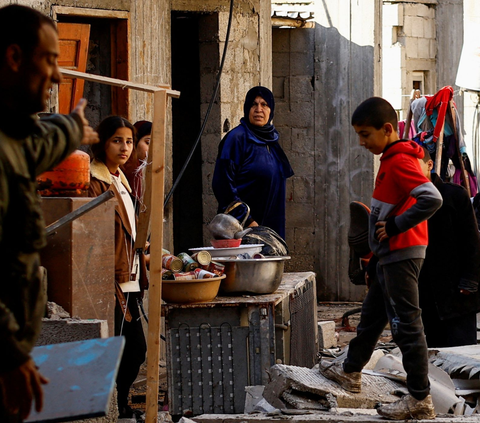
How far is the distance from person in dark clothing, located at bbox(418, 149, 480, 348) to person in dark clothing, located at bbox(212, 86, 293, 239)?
1832 millimetres

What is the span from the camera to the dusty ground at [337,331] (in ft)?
19.0

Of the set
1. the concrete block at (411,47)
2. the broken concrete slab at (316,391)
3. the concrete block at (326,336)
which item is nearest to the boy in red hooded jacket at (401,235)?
the broken concrete slab at (316,391)

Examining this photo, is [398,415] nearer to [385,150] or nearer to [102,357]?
[385,150]

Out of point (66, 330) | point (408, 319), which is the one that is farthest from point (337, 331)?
point (66, 330)

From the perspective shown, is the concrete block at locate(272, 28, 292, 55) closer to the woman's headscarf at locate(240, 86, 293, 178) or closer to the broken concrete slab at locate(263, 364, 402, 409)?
the woman's headscarf at locate(240, 86, 293, 178)

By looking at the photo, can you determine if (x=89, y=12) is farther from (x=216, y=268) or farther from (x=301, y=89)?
(x=301, y=89)

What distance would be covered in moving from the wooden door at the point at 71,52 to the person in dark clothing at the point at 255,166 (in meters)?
1.35

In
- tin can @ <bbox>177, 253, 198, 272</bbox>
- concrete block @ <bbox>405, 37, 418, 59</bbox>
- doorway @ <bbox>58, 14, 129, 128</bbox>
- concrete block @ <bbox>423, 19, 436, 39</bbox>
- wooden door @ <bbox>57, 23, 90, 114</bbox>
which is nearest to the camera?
tin can @ <bbox>177, 253, 198, 272</bbox>

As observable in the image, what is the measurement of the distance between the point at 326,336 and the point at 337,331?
1178mm

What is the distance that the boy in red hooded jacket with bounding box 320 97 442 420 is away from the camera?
3996 millimetres

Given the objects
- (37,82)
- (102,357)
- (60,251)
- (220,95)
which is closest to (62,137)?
(37,82)

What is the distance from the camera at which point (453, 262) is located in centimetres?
542

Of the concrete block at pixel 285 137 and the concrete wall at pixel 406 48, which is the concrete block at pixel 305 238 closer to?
the concrete block at pixel 285 137

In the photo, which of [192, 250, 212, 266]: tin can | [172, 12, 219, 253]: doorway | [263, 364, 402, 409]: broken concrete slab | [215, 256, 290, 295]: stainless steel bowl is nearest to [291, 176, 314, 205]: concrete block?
[172, 12, 219, 253]: doorway
